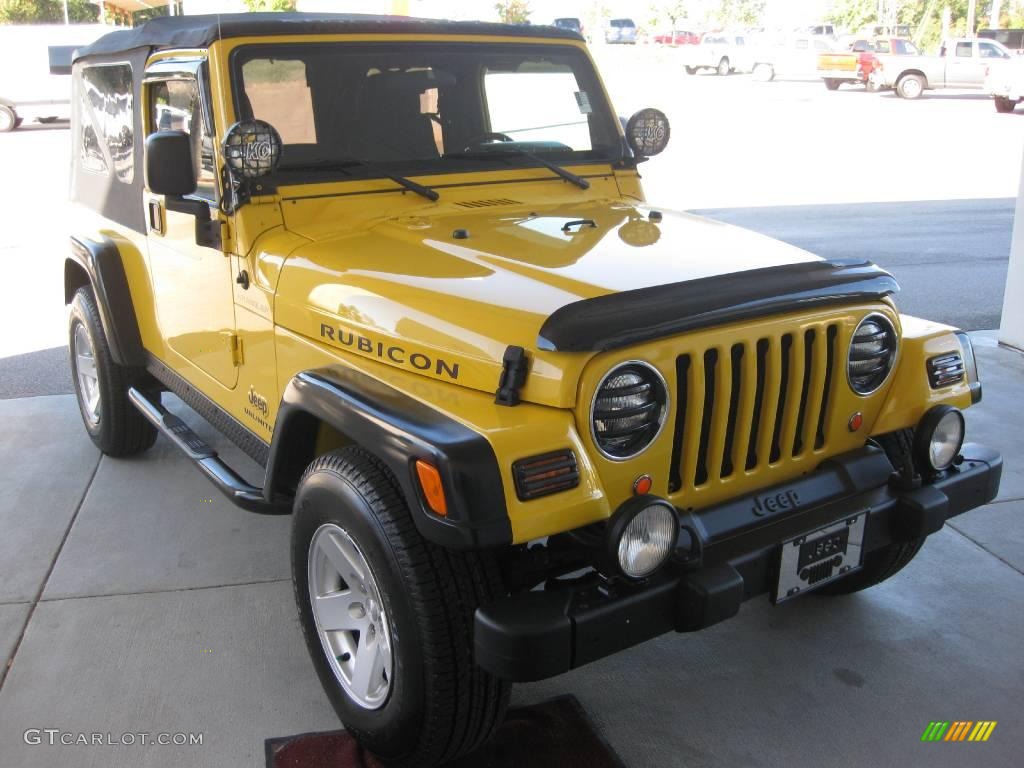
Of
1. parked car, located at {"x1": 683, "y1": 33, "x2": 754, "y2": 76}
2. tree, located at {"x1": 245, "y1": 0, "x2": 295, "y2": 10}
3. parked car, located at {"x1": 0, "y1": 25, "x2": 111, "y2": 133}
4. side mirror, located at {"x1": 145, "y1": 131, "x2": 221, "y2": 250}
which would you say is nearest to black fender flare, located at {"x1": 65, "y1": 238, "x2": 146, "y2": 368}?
side mirror, located at {"x1": 145, "y1": 131, "x2": 221, "y2": 250}

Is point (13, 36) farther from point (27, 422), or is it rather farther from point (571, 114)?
point (571, 114)

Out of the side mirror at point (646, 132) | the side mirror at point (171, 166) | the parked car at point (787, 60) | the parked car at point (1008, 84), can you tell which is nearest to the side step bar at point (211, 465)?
the side mirror at point (171, 166)

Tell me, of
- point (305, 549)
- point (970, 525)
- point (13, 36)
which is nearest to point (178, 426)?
point (305, 549)

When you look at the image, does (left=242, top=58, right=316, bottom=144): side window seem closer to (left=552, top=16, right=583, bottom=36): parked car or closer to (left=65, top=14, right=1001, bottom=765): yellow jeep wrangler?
(left=65, top=14, right=1001, bottom=765): yellow jeep wrangler

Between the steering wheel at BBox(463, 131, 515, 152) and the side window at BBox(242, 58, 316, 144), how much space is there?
23.7 inches

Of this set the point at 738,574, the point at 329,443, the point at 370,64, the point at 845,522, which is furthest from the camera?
the point at 370,64

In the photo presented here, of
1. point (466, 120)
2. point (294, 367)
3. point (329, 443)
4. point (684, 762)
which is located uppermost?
point (466, 120)

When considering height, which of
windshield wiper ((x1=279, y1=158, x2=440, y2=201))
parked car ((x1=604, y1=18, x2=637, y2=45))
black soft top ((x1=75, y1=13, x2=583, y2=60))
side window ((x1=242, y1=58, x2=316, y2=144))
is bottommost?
windshield wiper ((x1=279, y1=158, x2=440, y2=201))

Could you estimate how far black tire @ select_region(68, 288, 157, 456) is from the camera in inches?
179

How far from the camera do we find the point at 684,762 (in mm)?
2705

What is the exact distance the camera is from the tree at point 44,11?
34.8m

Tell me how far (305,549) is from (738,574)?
3.99 ft

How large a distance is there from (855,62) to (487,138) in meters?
29.9

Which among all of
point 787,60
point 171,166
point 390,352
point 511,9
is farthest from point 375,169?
point 787,60
